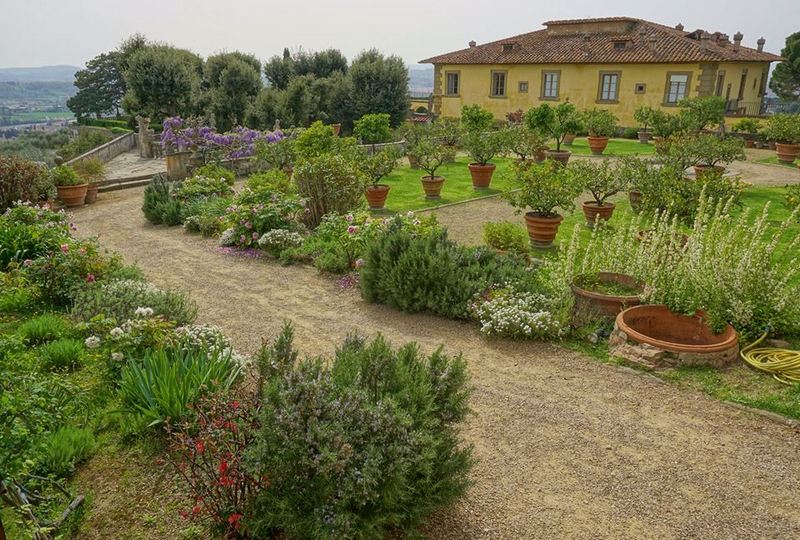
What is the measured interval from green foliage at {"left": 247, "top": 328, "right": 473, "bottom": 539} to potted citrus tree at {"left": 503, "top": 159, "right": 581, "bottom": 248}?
6322 mm

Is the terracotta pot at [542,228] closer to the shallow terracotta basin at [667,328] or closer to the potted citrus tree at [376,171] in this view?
the shallow terracotta basin at [667,328]

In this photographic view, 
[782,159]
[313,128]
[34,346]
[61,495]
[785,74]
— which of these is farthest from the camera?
[785,74]

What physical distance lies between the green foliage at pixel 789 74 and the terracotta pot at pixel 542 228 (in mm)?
42125

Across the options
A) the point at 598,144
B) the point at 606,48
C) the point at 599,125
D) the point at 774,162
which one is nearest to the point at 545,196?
→ the point at 598,144

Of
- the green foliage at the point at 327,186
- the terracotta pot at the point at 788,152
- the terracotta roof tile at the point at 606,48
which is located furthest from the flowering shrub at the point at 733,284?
the terracotta roof tile at the point at 606,48

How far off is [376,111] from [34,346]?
1016 inches

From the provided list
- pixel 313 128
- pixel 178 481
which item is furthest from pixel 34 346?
pixel 313 128

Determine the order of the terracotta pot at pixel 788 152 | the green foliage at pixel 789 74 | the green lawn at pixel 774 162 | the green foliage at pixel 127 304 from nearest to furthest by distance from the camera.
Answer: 1. the green foliage at pixel 127 304
2. the green lawn at pixel 774 162
3. the terracotta pot at pixel 788 152
4. the green foliage at pixel 789 74

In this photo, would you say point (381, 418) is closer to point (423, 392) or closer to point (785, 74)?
point (423, 392)

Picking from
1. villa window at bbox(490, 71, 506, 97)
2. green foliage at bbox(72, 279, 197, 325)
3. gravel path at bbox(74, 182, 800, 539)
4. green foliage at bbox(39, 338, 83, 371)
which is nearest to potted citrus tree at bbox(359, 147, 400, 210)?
gravel path at bbox(74, 182, 800, 539)

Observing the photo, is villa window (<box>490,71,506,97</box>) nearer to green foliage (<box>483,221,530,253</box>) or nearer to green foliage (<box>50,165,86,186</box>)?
green foliage (<box>50,165,86,186</box>)

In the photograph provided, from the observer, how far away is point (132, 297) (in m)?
5.64

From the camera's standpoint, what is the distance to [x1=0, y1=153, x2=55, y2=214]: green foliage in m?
11.1

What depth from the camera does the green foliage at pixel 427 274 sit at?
6.60 meters
